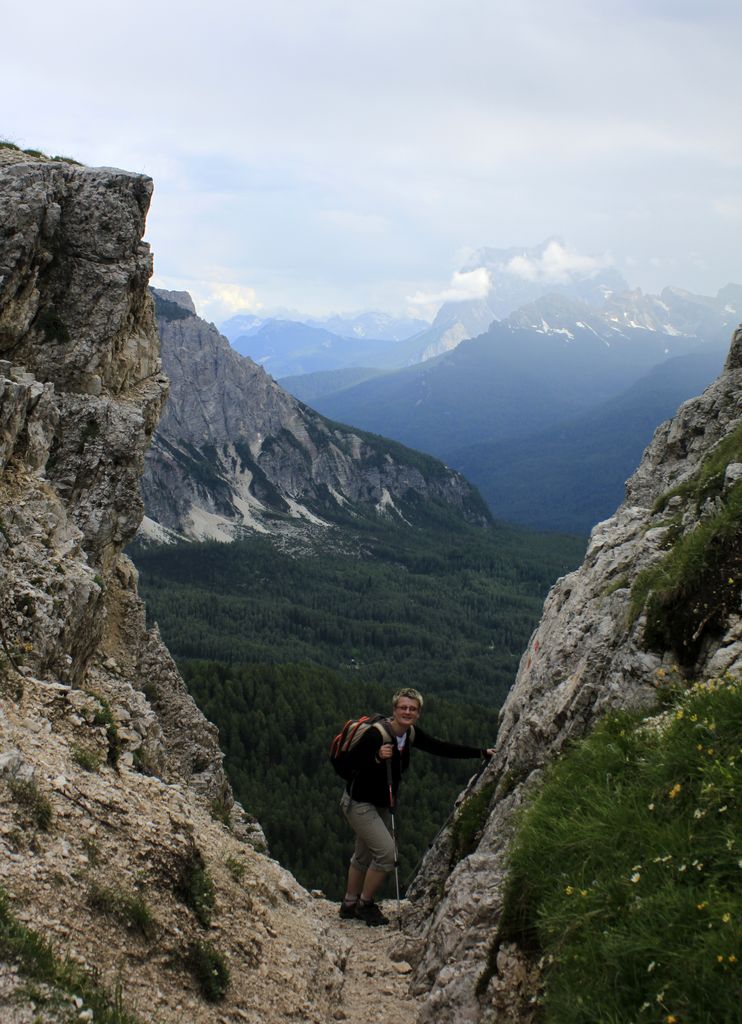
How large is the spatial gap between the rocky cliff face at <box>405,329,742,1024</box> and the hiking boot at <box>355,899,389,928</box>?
0.86 metres

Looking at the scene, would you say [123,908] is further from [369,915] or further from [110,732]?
[369,915]

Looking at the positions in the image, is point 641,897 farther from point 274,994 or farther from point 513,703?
point 513,703

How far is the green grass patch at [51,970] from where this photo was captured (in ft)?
22.3

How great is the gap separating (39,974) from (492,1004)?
476 centimetres

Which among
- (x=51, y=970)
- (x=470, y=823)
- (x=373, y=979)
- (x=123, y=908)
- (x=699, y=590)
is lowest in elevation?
(x=373, y=979)

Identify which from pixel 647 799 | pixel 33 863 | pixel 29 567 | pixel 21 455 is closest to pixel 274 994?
pixel 33 863

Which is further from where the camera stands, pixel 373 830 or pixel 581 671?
pixel 373 830

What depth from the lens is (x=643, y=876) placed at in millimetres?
6871

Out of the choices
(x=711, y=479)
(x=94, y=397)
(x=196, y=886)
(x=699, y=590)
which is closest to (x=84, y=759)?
(x=196, y=886)

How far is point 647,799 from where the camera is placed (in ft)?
25.5

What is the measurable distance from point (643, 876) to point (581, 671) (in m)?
6.68

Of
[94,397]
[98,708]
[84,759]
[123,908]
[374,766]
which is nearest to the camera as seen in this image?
[123,908]

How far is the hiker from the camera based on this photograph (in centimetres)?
1367

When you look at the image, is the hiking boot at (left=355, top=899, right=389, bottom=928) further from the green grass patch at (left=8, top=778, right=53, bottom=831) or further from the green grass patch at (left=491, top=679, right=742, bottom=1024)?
the green grass patch at (left=8, top=778, right=53, bottom=831)
